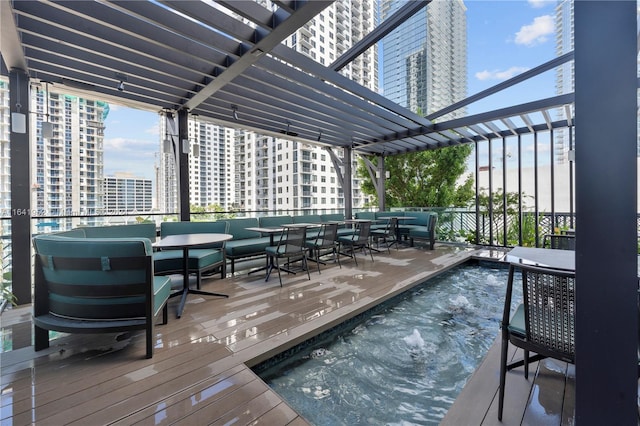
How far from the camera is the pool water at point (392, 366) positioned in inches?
68.3

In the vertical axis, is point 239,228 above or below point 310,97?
below

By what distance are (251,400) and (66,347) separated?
1780mm

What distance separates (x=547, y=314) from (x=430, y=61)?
27.2ft

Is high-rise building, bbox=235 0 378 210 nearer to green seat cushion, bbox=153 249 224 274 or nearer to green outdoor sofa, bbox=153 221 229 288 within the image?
green outdoor sofa, bbox=153 221 229 288

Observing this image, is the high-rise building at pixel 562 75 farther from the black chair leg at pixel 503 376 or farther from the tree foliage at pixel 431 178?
the tree foliage at pixel 431 178

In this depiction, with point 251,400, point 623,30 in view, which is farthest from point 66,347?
point 623,30

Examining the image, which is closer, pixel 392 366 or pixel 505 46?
pixel 392 366

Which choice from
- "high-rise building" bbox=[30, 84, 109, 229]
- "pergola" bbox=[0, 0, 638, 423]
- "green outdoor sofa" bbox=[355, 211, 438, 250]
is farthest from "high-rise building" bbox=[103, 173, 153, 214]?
"green outdoor sofa" bbox=[355, 211, 438, 250]

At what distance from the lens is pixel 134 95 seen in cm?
439

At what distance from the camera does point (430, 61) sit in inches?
307

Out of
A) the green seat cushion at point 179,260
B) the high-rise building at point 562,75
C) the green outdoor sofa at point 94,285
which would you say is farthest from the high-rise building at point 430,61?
the green outdoor sofa at point 94,285

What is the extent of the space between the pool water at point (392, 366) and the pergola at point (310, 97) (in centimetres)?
110

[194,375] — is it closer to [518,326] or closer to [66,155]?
[518,326]

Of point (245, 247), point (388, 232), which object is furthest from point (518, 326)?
point (388, 232)
